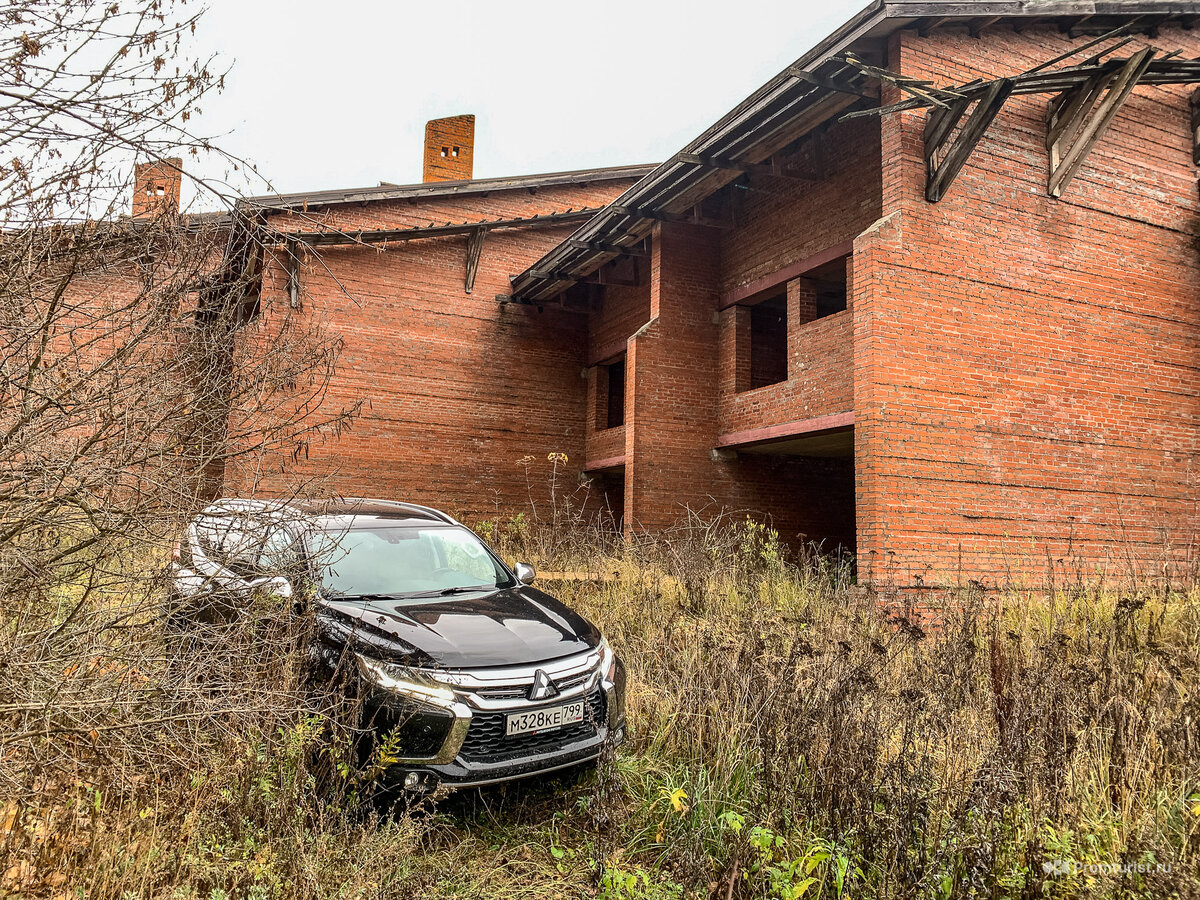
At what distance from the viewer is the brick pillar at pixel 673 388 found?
13.1 m

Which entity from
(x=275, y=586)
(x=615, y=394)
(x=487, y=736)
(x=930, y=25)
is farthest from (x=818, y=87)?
(x=615, y=394)

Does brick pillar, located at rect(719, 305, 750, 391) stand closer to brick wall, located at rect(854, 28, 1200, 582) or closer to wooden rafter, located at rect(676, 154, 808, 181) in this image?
wooden rafter, located at rect(676, 154, 808, 181)

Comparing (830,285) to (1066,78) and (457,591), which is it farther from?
(457,591)

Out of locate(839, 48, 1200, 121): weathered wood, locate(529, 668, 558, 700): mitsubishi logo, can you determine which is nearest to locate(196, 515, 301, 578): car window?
locate(529, 668, 558, 700): mitsubishi logo

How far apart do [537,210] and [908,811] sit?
16.1m

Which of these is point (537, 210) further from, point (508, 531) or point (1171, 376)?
point (1171, 376)

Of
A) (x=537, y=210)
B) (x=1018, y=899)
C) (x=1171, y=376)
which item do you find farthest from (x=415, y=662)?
(x=537, y=210)

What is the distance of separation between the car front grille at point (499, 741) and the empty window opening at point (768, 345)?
1161cm

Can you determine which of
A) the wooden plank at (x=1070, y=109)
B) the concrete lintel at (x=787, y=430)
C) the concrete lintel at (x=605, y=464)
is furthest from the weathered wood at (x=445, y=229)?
the wooden plank at (x=1070, y=109)

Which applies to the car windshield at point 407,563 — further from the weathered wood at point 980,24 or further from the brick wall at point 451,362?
the brick wall at point 451,362

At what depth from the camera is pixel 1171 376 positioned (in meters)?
10.6

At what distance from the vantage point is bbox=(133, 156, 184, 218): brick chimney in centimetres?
343

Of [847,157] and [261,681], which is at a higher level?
[847,157]

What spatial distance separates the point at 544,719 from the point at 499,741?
0.84 ft
